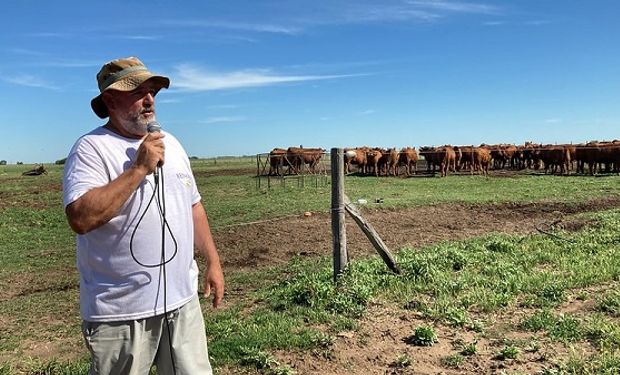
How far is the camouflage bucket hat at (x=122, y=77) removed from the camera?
2.68 m

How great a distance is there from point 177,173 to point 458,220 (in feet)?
36.6

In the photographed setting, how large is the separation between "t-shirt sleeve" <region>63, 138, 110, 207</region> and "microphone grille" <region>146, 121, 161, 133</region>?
0.90 feet

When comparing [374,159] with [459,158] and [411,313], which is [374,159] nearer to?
[459,158]

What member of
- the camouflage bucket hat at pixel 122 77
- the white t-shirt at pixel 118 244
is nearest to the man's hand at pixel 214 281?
the white t-shirt at pixel 118 244

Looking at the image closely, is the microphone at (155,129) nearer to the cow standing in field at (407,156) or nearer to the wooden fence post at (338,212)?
the wooden fence post at (338,212)

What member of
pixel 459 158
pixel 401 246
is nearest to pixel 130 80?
pixel 401 246

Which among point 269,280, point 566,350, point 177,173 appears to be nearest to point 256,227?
point 269,280

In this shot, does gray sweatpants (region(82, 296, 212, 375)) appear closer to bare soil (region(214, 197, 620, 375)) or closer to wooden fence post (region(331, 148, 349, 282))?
bare soil (region(214, 197, 620, 375))

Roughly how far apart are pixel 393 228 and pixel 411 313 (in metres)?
6.63

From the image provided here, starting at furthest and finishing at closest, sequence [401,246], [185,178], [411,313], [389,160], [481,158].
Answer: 1. [481,158]
2. [389,160]
3. [401,246]
4. [411,313]
5. [185,178]

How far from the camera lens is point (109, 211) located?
242 cm

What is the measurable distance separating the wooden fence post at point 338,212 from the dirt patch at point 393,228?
9.48 feet

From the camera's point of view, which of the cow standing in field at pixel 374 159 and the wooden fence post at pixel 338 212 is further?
the cow standing in field at pixel 374 159

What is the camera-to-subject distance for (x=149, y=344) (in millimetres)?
2770
